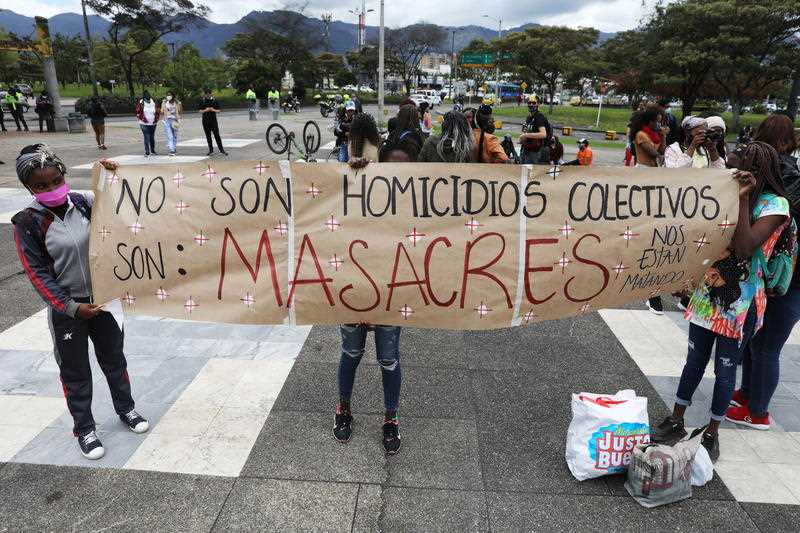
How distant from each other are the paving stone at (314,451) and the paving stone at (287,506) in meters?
0.07

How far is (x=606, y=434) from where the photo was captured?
292 centimetres

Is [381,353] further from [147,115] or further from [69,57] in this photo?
[69,57]

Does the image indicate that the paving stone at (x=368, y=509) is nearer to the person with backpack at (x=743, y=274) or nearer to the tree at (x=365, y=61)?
the person with backpack at (x=743, y=274)

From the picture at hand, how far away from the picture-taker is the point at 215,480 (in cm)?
296

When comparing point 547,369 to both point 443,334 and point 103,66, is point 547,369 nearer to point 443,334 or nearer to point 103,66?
point 443,334

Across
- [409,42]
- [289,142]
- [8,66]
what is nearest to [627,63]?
[289,142]

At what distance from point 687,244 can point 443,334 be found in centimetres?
227

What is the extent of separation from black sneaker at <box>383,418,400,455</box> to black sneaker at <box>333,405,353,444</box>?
232 mm

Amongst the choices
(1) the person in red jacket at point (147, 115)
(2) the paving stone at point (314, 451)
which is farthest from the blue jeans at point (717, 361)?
(1) the person in red jacket at point (147, 115)

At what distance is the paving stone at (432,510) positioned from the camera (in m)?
2.68

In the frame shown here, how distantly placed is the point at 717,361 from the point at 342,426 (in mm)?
2263

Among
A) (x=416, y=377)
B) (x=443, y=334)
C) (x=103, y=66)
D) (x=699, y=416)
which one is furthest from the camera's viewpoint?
(x=103, y=66)

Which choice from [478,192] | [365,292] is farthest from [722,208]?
[365,292]

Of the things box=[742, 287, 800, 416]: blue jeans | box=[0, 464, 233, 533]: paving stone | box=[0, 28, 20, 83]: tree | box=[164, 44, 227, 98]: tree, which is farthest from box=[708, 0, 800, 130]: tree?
box=[0, 28, 20, 83]: tree
